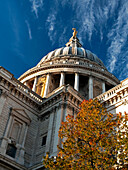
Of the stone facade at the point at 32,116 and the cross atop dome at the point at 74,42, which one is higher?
the cross atop dome at the point at 74,42

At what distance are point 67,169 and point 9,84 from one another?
1246 centimetres

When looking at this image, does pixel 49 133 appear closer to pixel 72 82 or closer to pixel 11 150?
pixel 11 150

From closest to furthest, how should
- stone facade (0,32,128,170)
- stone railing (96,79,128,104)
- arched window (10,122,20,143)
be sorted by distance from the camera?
stone facade (0,32,128,170), arched window (10,122,20,143), stone railing (96,79,128,104)

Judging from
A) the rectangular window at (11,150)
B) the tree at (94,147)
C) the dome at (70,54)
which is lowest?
the tree at (94,147)

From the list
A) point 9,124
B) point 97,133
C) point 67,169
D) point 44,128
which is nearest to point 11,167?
point 9,124

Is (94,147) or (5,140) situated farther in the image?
(5,140)

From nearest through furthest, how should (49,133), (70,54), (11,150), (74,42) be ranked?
1. (11,150)
2. (49,133)
3. (70,54)
4. (74,42)

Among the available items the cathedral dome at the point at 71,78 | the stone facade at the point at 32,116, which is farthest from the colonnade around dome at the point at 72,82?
the stone facade at the point at 32,116

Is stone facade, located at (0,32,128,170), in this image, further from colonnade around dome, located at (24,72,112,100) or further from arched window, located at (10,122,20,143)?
colonnade around dome, located at (24,72,112,100)

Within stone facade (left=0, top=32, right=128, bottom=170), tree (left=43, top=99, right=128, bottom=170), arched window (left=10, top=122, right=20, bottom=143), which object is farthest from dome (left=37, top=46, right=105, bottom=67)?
tree (left=43, top=99, right=128, bottom=170)

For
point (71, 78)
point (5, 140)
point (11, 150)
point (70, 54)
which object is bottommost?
point (11, 150)

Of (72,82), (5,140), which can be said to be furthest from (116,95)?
(72,82)

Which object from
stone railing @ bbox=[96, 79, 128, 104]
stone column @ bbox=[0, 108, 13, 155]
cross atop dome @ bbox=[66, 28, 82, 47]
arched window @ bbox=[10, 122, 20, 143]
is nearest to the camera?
stone column @ bbox=[0, 108, 13, 155]

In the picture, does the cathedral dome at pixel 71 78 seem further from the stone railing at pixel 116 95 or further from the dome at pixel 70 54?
the stone railing at pixel 116 95
